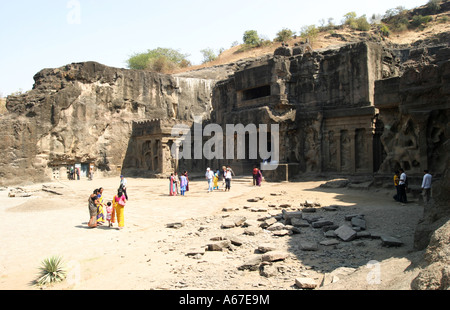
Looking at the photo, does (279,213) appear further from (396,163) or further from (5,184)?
(5,184)

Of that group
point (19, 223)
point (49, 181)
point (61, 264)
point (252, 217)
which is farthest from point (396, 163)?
point (49, 181)

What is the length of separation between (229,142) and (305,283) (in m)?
18.4

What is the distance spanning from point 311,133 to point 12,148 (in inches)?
785

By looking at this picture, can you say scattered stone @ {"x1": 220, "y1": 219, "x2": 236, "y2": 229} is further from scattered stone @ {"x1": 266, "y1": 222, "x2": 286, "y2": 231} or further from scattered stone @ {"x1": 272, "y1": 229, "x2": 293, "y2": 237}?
scattered stone @ {"x1": 272, "y1": 229, "x2": 293, "y2": 237}

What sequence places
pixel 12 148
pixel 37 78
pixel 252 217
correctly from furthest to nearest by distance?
pixel 37 78 < pixel 12 148 < pixel 252 217

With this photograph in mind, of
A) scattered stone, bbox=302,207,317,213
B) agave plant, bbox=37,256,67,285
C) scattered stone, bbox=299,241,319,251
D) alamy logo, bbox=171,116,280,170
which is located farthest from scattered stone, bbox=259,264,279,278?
alamy logo, bbox=171,116,280,170

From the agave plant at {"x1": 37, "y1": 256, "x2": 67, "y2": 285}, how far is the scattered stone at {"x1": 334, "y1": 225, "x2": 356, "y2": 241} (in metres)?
5.55

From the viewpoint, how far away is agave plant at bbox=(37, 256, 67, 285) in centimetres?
562

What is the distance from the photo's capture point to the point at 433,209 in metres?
5.62

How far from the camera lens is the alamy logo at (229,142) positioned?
20.9 meters

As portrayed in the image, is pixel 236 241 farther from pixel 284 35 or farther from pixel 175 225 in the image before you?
pixel 284 35

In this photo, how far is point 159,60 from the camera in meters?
49.4

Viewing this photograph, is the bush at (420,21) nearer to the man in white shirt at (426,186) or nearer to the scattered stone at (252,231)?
the man in white shirt at (426,186)

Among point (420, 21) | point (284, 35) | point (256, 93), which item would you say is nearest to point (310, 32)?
point (284, 35)
